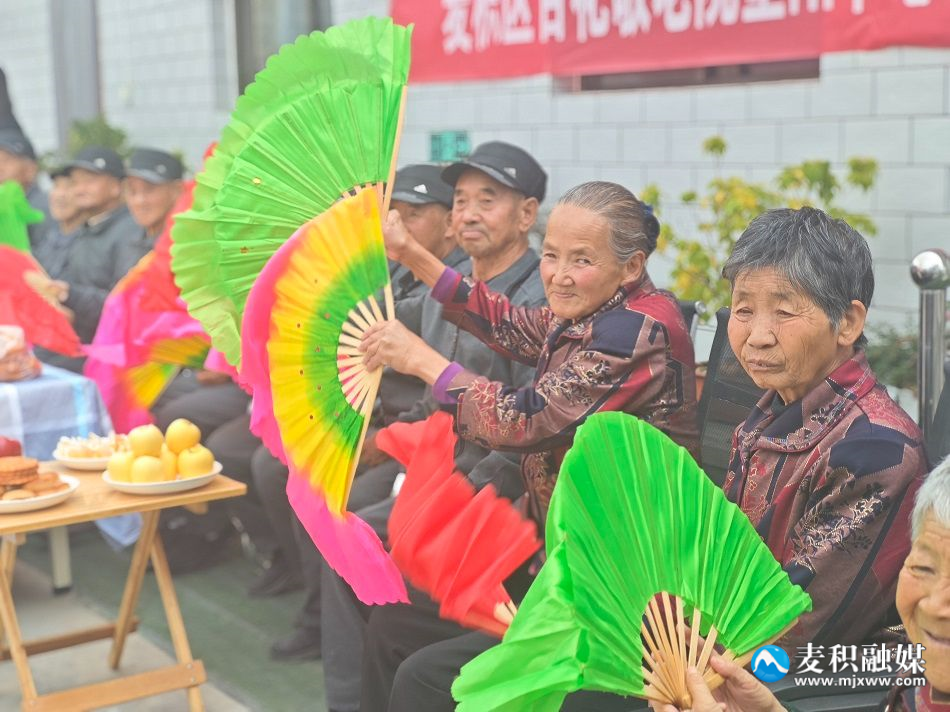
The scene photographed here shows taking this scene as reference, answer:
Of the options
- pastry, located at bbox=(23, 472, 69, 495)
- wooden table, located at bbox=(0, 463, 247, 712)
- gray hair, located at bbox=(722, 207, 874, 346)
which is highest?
gray hair, located at bbox=(722, 207, 874, 346)

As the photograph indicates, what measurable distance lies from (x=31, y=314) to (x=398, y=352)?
8.43 feet

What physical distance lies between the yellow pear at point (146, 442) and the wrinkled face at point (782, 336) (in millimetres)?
1838

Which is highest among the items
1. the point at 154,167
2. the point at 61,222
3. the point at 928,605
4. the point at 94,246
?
the point at 154,167

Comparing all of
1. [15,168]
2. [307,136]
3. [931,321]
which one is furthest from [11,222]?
[931,321]

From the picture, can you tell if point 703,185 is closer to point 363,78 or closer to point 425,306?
point 425,306

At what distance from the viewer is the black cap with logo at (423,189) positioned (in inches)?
148

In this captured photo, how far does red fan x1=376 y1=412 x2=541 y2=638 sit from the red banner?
2379 mm

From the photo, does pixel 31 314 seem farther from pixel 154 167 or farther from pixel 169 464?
pixel 169 464

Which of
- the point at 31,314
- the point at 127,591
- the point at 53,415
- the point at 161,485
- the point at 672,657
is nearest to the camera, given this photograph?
the point at 672,657

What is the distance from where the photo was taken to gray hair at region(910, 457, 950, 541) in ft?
4.90

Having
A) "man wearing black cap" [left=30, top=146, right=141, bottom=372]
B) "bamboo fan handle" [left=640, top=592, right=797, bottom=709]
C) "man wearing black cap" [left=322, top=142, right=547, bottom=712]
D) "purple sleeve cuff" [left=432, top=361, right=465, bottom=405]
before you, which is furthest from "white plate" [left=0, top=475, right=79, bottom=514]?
"bamboo fan handle" [left=640, top=592, right=797, bottom=709]

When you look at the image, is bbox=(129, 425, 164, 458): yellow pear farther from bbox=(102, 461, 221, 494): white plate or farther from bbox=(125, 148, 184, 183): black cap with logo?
bbox=(125, 148, 184, 183): black cap with logo

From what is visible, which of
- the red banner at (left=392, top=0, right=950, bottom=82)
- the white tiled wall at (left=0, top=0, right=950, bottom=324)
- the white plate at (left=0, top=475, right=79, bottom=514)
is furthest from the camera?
the white tiled wall at (left=0, top=0, right=950, bottom=324)

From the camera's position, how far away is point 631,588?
1536 millimetres
